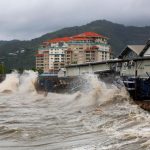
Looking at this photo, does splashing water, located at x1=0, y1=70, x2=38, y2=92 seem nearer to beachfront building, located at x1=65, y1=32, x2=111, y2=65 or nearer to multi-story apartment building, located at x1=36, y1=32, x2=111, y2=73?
multi-story apartment building, located at x1=36, y1=32, x2=111, y2=73

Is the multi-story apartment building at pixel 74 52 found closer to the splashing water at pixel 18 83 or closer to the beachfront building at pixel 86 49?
the beachfront building at pixel 86 49

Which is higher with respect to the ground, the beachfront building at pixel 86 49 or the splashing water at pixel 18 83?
→ the beachfront building at pixel 86 49

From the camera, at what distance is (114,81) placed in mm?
37438

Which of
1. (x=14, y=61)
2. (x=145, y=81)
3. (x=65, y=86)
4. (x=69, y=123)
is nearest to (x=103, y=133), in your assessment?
(x=69, y=123)

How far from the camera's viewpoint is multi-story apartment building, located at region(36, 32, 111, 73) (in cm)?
15200

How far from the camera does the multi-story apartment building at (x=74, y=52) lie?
15200cm

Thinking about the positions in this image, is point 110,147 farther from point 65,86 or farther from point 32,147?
point 65,86

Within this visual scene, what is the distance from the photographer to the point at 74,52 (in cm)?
15825

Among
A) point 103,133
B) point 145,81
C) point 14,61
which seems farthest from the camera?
point 14,61

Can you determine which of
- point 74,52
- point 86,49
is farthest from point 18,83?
point 74,52

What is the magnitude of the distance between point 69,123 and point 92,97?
1552 centimetres

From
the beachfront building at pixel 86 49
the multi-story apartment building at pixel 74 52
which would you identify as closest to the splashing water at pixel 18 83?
the multi-story apartment building at pixel 74 52

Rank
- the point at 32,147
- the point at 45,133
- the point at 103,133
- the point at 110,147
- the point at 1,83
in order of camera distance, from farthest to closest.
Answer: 1. the point at 1,83
2. the point at 45,133
3. the point at 103,133
4. the point at 32,147
5. the point at 110,147

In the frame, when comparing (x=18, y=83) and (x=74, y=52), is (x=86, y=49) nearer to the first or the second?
(x=74, y=52)
